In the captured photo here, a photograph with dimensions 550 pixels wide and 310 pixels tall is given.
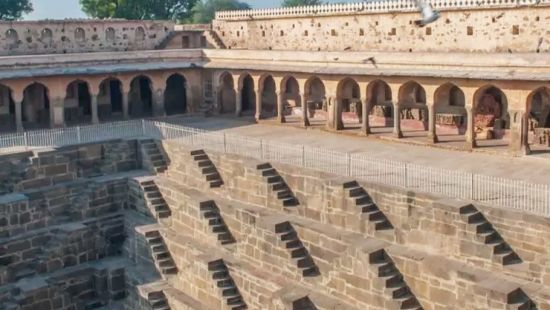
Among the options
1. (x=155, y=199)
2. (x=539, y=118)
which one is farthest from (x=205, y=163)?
(x=539, y=118)

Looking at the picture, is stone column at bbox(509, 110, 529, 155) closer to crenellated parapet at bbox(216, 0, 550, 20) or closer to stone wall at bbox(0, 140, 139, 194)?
crenellated parapet at bbox(216, 0, 550, 20)

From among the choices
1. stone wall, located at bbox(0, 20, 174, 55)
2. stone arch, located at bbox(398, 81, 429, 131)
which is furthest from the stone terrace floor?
stone wall, located at bbox(0, 20, 174, 55)

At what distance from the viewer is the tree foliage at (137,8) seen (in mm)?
57625

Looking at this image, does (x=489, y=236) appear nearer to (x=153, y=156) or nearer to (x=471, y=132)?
(x=471, y=132)

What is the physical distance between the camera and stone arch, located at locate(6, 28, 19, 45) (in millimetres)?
36281

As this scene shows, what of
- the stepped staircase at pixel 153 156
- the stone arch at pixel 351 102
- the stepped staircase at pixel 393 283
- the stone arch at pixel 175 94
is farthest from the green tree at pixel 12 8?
the stepped staircase at pixel 393 283

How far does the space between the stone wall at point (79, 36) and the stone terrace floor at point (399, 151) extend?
7.39 metres

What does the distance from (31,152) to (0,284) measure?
5.19 meters

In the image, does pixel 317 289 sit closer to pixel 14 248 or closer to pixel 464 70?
pixel 14 248

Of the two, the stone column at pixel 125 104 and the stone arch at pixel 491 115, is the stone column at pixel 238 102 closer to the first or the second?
the stone column at pixel 125 104

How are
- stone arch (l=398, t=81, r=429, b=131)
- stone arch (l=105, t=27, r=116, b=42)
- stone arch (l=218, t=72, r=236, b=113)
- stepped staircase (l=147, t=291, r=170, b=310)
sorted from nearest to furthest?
stepped staircase (l=147, t=291, r=170, b=310) < stone arch (l=398, t=81, r=429, b=131) < stone arch (l=218, t=72, r=236, b=113) < stone arch (l=105, t=27, r=116, b=42)

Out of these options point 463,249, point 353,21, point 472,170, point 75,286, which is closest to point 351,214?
point 463,249

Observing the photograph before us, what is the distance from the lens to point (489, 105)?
29.0m

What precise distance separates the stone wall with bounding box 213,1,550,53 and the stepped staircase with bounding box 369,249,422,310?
44.1 ft
